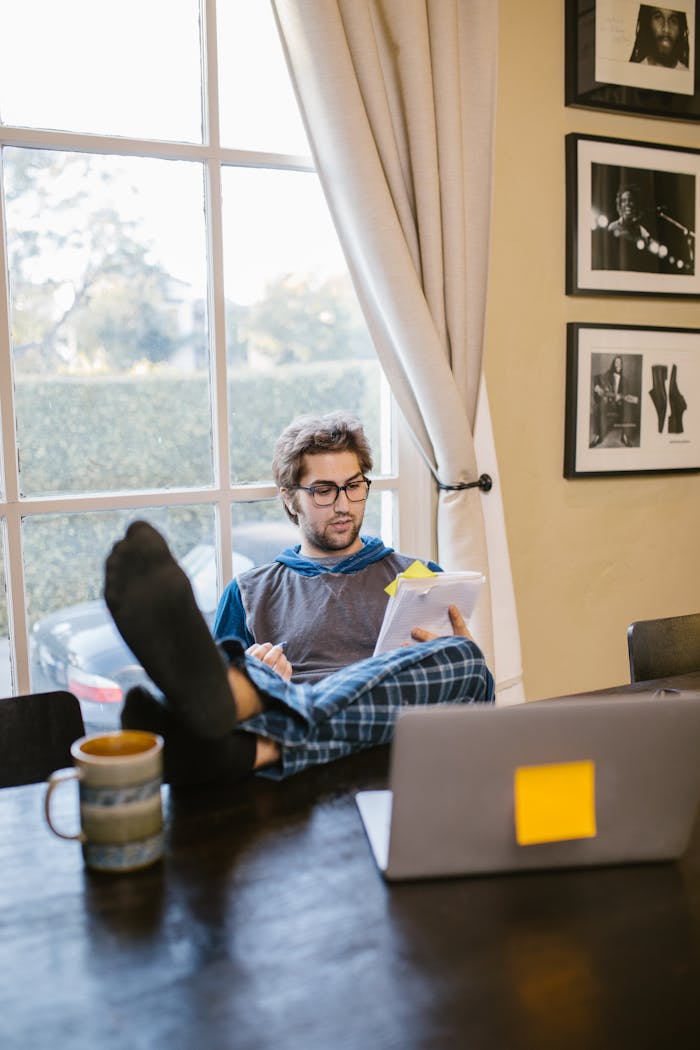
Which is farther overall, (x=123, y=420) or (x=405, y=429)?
(x=405, y=429)

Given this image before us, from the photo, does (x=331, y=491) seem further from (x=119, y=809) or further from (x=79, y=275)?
(x=119, y=809)

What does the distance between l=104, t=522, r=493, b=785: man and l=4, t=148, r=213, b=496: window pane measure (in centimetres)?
111

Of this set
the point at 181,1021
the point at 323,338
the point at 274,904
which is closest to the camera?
the point at 181,1021

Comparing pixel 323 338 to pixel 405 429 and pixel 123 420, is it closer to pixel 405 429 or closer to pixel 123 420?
pixel 405 429

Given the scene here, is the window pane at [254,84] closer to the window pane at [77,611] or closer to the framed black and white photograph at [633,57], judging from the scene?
the framed black and white photograph at [633,57]

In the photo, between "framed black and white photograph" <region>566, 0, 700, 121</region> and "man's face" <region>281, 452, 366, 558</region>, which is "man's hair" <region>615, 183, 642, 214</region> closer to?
"framed black and white photograph" <region>566, 0, 700, 121</region>

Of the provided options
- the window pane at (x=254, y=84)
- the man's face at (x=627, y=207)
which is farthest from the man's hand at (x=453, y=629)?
the man's face at (x=627, y=207)

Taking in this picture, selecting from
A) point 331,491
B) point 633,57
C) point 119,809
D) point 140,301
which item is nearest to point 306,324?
point 140,301

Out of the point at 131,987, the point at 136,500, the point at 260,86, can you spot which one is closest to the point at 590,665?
the point at 136,500

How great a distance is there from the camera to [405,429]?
7.91 ft

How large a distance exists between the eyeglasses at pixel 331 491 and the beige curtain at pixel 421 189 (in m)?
0.35

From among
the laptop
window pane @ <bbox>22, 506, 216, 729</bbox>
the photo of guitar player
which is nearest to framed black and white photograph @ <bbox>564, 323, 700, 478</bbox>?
the photo of guitar player

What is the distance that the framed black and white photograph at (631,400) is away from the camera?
256 centimetres

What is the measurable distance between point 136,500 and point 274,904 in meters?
1.47
